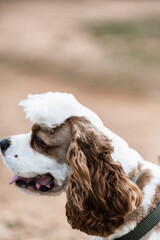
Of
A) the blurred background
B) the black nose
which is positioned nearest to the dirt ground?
the blurred background

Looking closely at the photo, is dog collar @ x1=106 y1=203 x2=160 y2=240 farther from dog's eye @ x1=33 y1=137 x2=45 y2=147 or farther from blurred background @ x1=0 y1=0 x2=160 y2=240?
blurred background @ x1=0 y1=0 x2=160 y2=240

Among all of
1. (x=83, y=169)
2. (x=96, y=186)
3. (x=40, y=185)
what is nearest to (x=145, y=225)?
(x=96, y=186)

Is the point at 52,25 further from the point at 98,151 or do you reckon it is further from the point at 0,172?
the point at 98,151

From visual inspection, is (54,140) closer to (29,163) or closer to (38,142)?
(38,142)

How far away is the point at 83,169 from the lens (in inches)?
148

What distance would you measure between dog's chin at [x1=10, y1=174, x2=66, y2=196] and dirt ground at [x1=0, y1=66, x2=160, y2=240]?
2333 millimetres

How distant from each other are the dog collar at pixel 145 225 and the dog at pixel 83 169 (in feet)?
0.12

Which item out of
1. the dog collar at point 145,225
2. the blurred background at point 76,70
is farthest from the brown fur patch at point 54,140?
the blurred background at point 76,70

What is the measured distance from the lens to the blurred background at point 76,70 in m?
8.01

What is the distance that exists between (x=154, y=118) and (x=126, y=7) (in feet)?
52.3

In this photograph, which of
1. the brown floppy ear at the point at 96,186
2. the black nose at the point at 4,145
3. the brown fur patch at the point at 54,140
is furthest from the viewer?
the black nose at the point at 4,145

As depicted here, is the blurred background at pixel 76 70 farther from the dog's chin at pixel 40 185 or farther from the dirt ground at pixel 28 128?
the dog's chin at pixel 40 185

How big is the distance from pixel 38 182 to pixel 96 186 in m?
0.57

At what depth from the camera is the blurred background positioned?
26.3 ft
